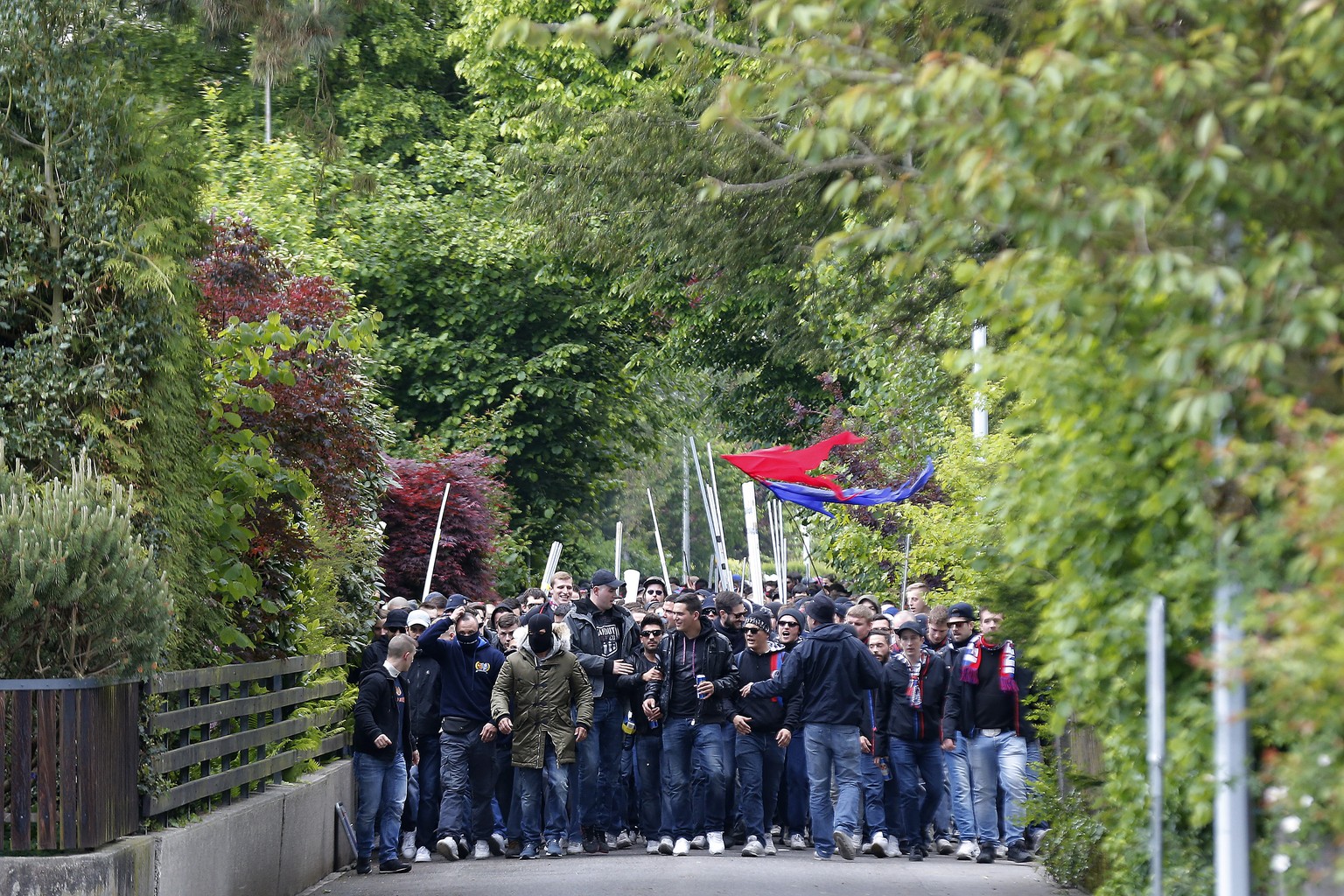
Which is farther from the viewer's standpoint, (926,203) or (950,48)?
(950,48)

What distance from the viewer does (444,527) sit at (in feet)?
74.6

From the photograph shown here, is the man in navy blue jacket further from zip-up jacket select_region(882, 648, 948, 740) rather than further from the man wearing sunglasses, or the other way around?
zip-up jacket select_region(882, 648, 948, 740)

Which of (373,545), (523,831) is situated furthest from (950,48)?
(373,545)

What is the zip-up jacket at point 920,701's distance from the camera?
14.4 metres

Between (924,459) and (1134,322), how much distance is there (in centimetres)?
1643

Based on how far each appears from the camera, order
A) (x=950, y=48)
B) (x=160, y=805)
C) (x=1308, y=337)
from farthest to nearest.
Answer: (x=160, y=805) → (x=950, y=48) → (x=1308, y=337)

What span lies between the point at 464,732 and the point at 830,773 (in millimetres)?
3135

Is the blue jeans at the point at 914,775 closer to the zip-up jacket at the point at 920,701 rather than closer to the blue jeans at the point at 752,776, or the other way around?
the zip-up jacket at the point at 920,701

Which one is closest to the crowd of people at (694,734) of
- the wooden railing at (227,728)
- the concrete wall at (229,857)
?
the concrete wall at (229,857)

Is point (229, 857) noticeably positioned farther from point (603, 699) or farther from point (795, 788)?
point (795, 788)

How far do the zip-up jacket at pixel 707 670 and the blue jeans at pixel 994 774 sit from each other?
208cm

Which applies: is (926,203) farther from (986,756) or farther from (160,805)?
(986,756)

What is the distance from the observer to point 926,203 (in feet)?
19.4

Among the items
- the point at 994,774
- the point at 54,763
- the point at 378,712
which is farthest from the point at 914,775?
the point at 54,763
